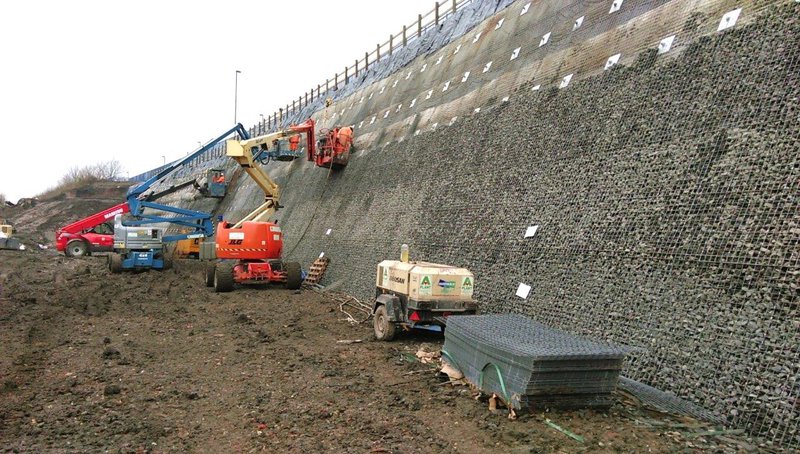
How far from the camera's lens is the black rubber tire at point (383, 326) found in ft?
30.1

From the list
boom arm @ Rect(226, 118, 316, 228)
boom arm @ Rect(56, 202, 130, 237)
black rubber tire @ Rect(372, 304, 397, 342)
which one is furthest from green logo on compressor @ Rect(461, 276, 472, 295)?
boom arm @ Rect(56, 202, 130, 237)

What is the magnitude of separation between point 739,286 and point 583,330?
7.66ft

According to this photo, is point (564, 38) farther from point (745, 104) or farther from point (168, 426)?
point (168, 426)

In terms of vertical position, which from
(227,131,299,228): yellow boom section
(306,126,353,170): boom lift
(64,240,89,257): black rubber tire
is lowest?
(64,240,89,257): black rubber tire

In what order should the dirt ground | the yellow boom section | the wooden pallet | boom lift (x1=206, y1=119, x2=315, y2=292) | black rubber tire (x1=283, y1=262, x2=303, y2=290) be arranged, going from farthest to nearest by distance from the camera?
the yellow boom section → the wooden pallet → black rubber tire (x1=283, y1=262, x2=303, y2=290) → boom lift (x1=206, y1=119, x2=315, y2=292) → the dirt ground

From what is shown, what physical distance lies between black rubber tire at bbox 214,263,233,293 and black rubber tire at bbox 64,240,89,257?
51.3 ft

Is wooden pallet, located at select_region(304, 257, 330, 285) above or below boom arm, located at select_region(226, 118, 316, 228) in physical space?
below

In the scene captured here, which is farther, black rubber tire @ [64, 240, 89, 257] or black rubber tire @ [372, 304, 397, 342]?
black rubber tire @ [64, 240, 89, 257]

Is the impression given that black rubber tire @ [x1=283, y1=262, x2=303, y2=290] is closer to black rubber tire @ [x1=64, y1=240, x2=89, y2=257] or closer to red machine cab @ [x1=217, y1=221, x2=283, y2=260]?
red machine cab @ [x1=217, y1=221, x2=283, y2=260]

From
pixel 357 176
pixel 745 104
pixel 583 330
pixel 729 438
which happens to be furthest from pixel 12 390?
pixel 357 176

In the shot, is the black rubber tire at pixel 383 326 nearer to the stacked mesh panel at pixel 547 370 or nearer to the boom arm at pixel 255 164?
the stacked mesh panel at pixel 547 370

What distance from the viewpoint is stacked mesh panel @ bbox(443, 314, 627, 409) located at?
17.2 ft

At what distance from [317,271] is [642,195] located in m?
12.1

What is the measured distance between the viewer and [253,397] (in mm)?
6305
